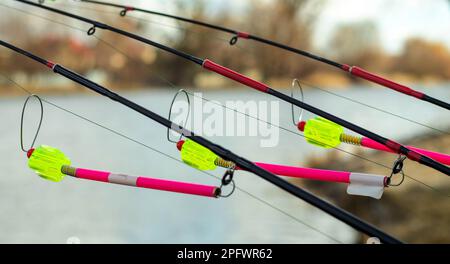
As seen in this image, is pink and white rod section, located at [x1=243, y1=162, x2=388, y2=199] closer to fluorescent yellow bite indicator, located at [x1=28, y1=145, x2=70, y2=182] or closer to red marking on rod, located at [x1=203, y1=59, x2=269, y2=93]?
red marking on rod, located at [x1=203, y1=59, x2=269, y2=93]

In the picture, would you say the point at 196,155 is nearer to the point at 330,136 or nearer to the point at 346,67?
the point at 330,136

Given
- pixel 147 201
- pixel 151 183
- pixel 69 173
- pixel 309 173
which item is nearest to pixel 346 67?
pixel 309 173

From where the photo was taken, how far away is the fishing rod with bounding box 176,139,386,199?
3.37 m

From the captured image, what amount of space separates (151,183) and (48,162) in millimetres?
→ 828

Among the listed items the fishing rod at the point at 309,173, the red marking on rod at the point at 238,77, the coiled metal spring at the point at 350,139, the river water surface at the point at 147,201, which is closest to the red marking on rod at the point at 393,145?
the fishing rod at the point at 309,173

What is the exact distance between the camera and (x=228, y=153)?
2.42 m

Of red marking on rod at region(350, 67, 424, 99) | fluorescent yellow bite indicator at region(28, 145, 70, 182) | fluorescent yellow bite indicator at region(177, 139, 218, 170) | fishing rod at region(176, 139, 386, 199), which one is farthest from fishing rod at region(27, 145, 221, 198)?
red marking on rod at region(350, 67, 424, 99)

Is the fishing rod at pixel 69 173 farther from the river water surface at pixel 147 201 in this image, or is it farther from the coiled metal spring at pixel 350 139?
the river water surface at pixel 147 201

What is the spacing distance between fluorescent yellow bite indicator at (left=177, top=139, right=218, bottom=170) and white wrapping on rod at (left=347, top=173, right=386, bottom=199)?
75 centimetres

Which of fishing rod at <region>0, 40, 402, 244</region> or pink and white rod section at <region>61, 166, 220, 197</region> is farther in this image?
pink and white rod section at <region>61, 166, 220, 197</region>

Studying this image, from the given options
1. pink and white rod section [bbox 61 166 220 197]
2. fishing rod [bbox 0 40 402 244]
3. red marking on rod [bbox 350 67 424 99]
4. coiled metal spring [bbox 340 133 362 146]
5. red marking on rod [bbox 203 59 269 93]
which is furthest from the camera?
coiled metal spring [bbox 340 133 362 146]

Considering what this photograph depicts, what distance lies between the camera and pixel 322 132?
13.8ft
